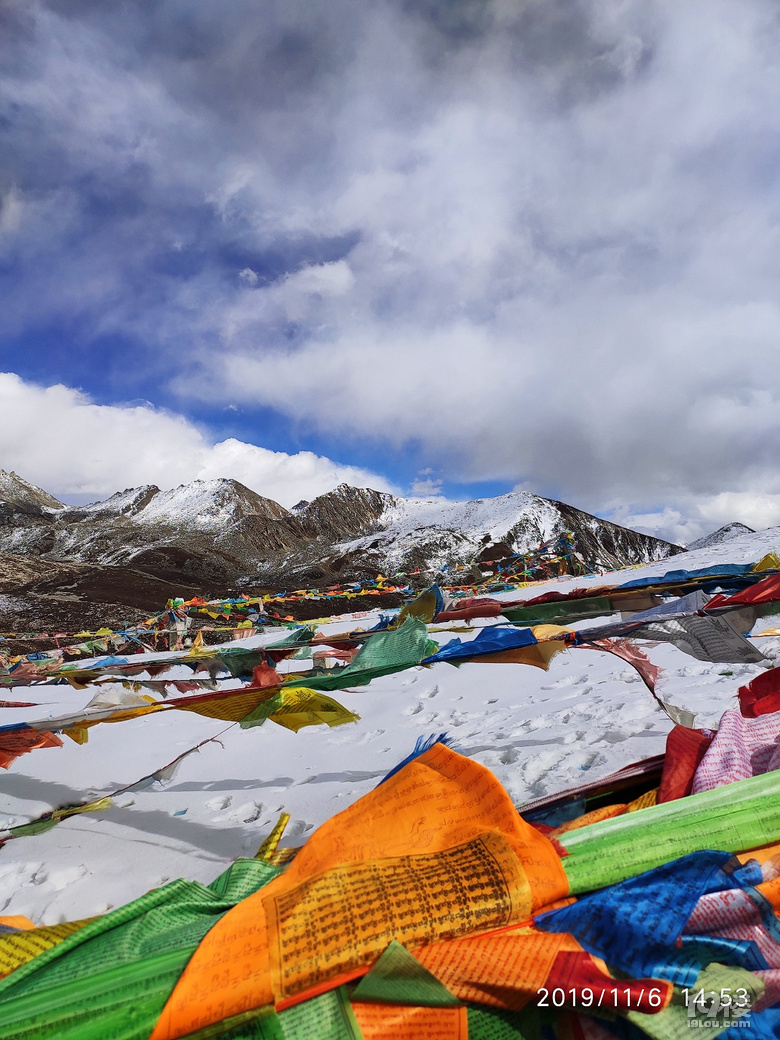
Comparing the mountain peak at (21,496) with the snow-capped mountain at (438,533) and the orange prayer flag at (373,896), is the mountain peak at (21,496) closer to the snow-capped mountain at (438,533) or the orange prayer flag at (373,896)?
the snow-capped mountain at (438,533)

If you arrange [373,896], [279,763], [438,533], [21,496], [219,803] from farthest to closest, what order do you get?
[21,496] < [438,533] < [279,763] < [219,803] < [373,896]

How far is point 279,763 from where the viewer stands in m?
4.30

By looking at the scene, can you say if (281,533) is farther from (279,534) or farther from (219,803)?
(219,803)

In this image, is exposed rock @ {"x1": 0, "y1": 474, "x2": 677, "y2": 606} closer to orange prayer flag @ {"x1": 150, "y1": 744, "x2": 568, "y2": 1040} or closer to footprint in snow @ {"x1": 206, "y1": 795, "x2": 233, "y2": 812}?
footprint in snow @ {"x1": 206, "y1": 795, "x2": 233, "y2": 812}

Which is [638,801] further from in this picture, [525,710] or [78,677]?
[78,677]

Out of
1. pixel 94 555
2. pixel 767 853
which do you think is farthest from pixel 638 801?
pixel 94 555

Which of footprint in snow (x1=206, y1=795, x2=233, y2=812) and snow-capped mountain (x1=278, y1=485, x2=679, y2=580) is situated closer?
footprint in snow (x1=206, y1=795, x2=233, y2=812)

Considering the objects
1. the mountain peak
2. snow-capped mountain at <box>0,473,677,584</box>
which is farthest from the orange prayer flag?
the mountain peak

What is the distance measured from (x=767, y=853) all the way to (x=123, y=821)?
12.3ft

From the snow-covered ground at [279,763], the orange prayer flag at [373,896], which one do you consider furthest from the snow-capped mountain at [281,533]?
the orange prayer flag at [373,896]

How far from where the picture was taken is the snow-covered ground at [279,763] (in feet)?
9.23

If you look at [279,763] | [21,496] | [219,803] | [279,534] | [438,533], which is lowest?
[219,803]

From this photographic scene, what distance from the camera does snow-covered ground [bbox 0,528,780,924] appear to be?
9.23ft

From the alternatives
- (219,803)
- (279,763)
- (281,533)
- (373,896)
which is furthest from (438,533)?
(373,896)
